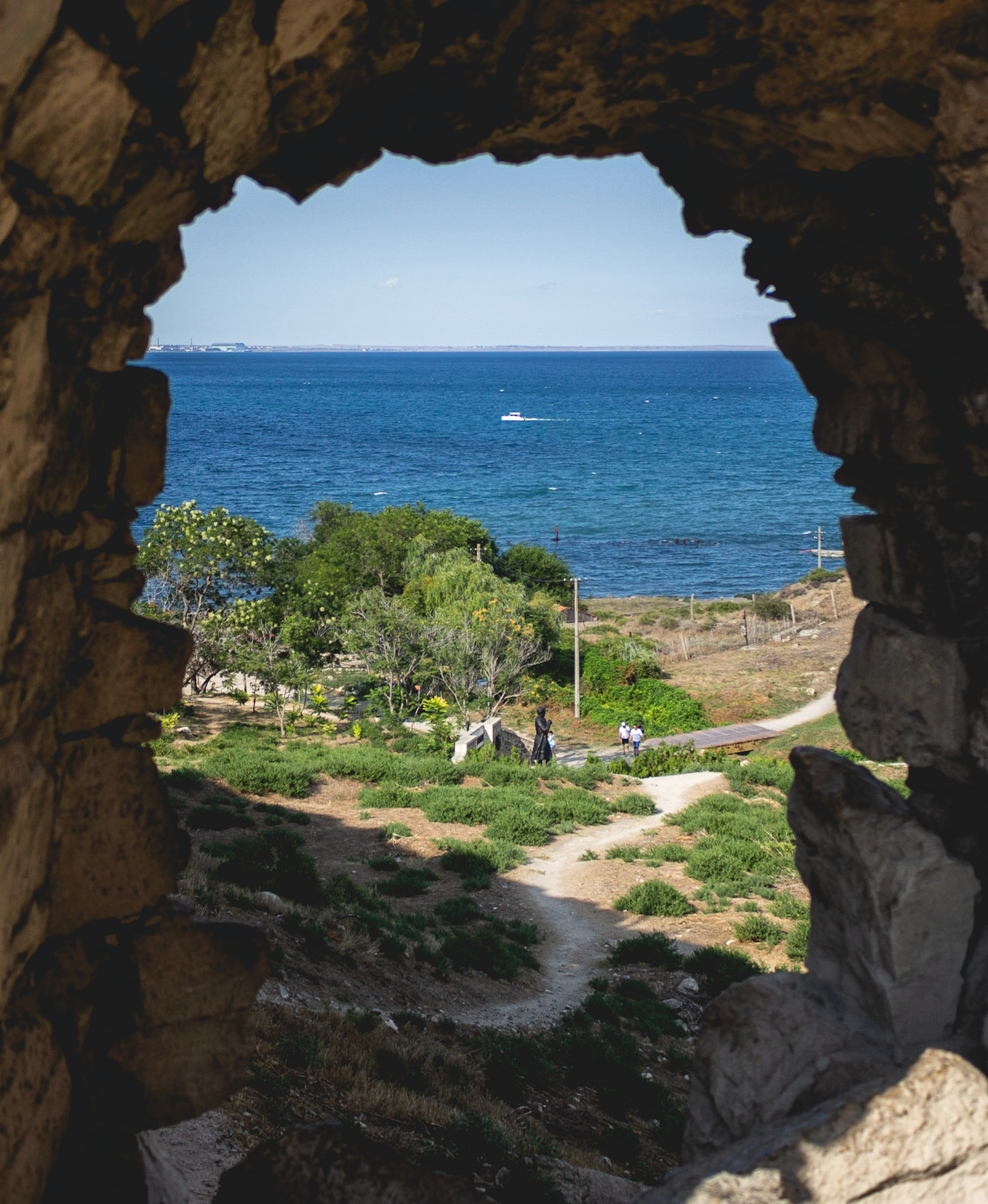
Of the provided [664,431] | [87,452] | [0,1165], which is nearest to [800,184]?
[87,452]

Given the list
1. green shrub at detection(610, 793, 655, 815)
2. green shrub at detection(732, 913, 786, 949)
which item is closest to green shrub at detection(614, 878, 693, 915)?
green shrub at detection(732, 913, 786, 949)

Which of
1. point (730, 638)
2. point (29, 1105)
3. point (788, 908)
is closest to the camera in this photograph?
point (29, 1105)

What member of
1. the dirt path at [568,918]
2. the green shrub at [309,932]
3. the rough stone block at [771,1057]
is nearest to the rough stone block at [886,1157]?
the rough stone block at [771,1057]

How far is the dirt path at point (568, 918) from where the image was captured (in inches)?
478

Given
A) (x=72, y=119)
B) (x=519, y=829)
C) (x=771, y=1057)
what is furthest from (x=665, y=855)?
(x=72, y=119)

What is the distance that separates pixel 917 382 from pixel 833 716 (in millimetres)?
27844

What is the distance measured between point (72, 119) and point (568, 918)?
13.9 metres

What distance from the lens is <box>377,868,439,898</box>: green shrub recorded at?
15961mm

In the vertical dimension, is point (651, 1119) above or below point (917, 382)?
below

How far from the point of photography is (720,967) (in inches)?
544

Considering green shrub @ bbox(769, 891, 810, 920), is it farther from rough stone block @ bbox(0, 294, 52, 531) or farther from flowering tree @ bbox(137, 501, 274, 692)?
flowering tree @ bbox(137, 501, 274, 692)

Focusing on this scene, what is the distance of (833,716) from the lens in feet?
106

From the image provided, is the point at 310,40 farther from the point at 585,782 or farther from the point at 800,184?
the point at 585,782

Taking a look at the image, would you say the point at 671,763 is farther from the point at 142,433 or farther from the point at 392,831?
the point at 142,433
